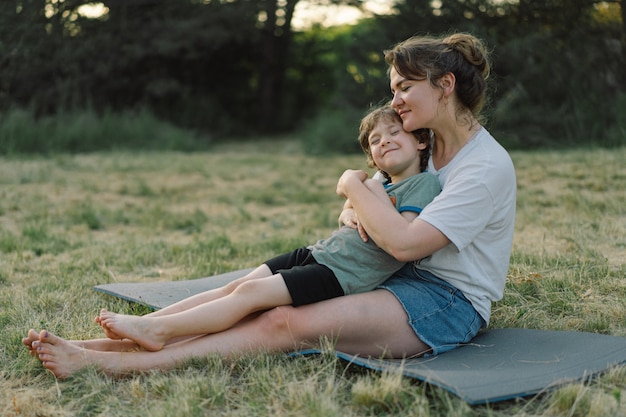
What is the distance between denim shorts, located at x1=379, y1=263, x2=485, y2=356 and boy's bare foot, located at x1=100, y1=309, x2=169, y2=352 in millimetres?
883

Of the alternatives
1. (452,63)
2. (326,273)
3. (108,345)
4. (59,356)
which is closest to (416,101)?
(452,63)

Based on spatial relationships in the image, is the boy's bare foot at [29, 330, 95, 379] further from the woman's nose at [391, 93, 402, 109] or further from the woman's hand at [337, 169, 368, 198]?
the woman's nose at [391, 93, 402, 109]

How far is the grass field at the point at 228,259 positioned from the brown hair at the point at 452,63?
1092 mm

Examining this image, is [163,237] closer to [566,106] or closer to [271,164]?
[271,164]

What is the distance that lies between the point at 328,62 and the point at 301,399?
15.4 metres

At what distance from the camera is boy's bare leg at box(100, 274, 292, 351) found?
272cm

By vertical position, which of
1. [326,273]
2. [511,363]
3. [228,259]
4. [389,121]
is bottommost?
[228,259]

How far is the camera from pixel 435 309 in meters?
2.78

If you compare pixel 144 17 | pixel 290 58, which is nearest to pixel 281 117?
pixel 290 58

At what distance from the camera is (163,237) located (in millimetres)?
5867

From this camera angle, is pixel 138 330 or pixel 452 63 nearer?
pixel 138 330

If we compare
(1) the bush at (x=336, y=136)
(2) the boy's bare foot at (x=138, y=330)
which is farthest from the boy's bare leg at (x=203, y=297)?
(1) the bush at (x=336, y=136)

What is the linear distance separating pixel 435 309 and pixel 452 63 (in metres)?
0.95

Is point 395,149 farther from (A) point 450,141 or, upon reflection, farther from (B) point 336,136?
(B) point 336,136
